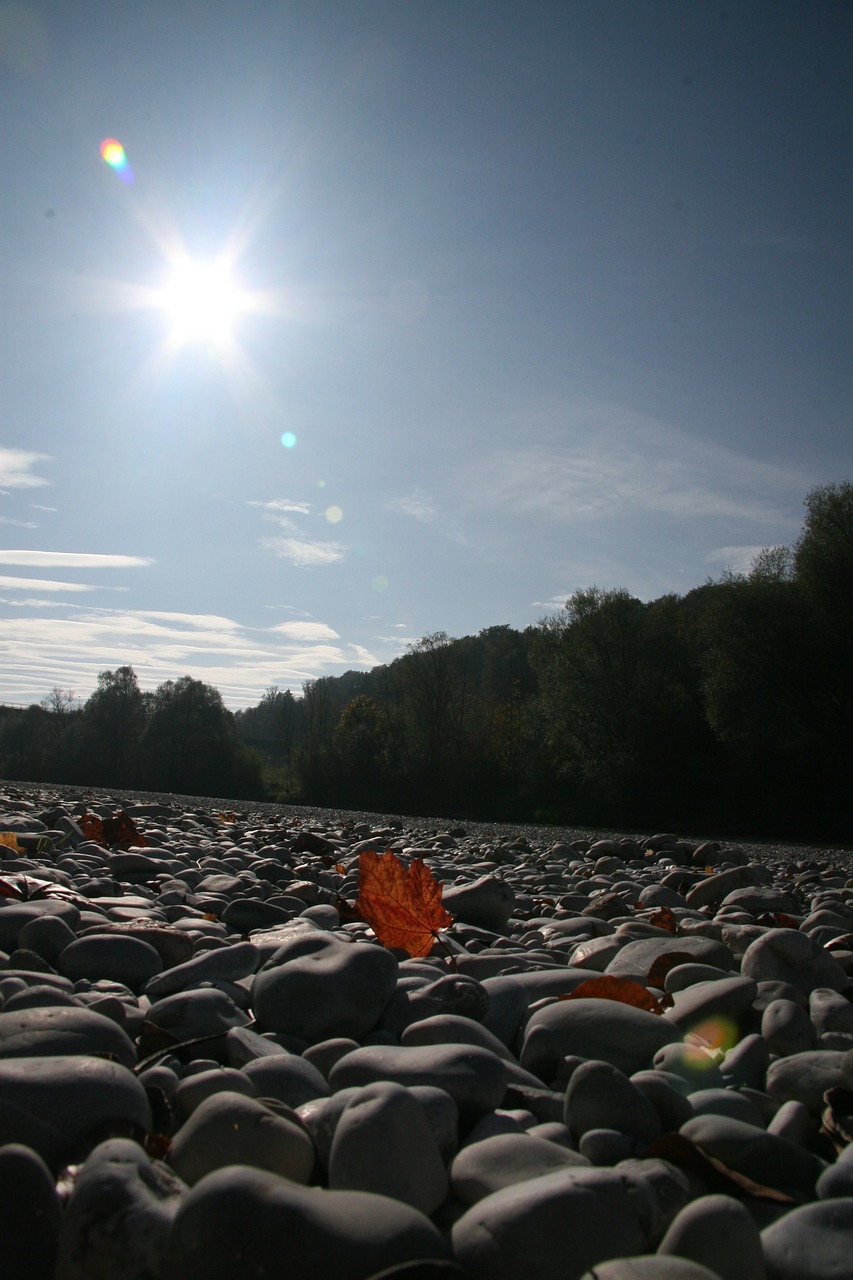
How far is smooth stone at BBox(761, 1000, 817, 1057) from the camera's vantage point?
226 centimetres

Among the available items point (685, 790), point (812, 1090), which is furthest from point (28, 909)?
point (685, 790)

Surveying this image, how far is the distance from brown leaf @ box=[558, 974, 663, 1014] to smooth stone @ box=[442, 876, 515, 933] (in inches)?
65.2

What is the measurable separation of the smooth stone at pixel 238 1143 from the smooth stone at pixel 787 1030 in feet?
4.60

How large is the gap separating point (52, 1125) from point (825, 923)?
3.82 meters

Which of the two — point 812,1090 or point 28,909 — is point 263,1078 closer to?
point 812,1090

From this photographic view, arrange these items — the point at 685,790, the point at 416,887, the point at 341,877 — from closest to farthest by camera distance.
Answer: the point at 416,887
the point at 341,877
the point at 685,790

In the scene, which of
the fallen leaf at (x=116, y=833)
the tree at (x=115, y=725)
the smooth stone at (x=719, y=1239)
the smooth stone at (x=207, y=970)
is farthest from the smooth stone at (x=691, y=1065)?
the tree at (x=115, y=725)

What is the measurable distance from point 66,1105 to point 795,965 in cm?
241

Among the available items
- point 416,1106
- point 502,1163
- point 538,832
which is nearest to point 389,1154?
point 416,1106

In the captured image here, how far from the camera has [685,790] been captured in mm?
27266

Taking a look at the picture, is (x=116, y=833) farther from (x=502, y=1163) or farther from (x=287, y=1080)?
(x=502, y=1163)

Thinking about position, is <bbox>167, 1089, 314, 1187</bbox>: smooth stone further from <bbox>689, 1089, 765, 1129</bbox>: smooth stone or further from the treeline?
the treeline

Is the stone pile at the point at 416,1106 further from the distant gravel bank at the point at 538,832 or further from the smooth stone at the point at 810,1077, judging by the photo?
the distant gravel bank at the point at 538,832

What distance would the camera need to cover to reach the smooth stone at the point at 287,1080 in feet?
6.14
